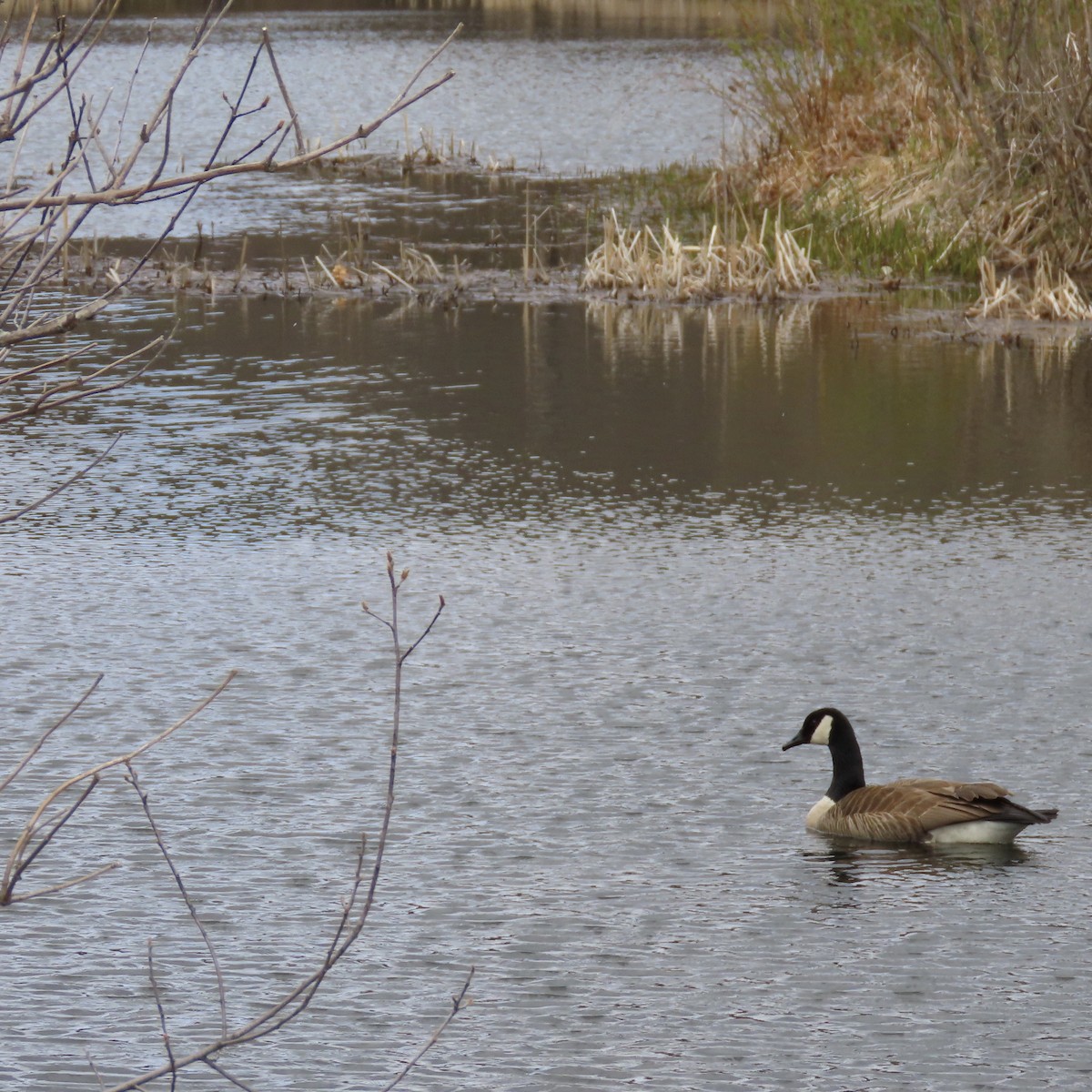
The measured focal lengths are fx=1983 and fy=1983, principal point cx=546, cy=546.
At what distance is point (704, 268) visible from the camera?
21.6m

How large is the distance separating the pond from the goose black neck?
252 mm

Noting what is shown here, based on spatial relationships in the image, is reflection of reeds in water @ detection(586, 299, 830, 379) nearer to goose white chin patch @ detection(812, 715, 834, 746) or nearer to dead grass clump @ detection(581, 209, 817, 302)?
dead grass clump @ detection(581, 209, 817, 302)

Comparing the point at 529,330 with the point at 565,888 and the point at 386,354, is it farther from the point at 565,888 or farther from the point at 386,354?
the point at 565,888

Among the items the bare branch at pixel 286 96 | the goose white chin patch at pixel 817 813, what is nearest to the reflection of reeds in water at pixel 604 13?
the goose white chin patch at pixel 817 813

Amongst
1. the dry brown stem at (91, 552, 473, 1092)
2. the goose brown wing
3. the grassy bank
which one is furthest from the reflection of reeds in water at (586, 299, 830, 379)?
the dry brown stem at (91, 552, 473, 1092)

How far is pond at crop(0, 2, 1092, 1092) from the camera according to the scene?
611 cm

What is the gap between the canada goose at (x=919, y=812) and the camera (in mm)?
7348

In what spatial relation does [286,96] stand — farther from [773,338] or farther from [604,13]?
[604,13]

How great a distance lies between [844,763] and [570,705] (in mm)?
1709

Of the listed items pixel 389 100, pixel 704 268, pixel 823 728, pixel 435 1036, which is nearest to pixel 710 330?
pixel 704 268

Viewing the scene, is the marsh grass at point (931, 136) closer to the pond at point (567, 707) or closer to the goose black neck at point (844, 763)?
the pond at point (567, 707)

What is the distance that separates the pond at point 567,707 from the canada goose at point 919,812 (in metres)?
0.11

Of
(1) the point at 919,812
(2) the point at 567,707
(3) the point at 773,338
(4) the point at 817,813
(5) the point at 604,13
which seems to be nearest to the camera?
(1) the point at 919,812

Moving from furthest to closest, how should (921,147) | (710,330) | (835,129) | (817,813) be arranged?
(835,129), (921,147), (710,330), (817,813)
